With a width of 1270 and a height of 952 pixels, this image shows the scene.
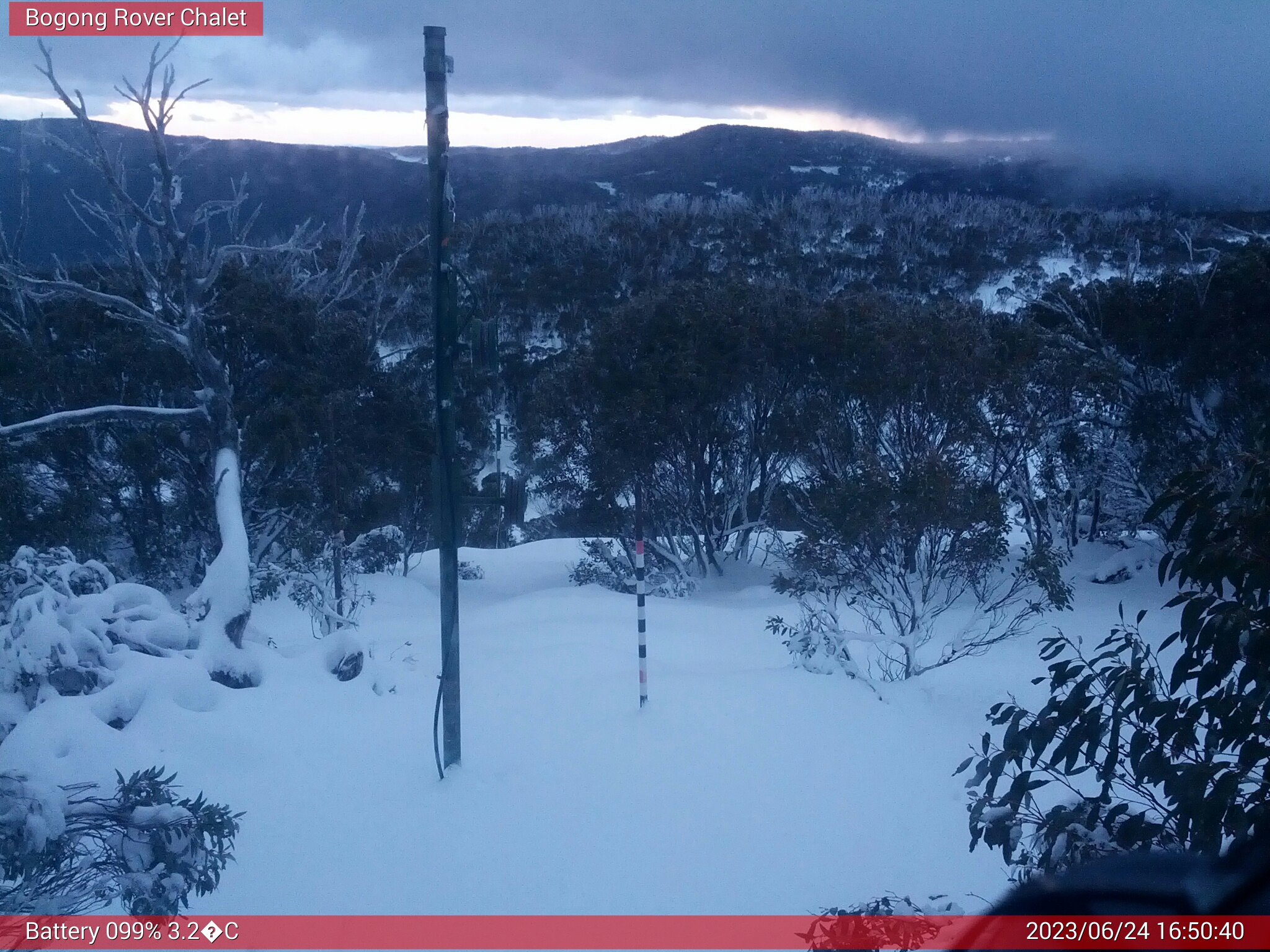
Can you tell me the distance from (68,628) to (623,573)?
11541mm

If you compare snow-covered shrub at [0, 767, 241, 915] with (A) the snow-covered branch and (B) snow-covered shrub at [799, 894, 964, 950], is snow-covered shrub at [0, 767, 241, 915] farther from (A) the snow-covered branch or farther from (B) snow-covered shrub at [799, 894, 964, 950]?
(A) the snow-covered branch

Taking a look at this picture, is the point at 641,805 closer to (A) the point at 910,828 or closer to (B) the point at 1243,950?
(A) the point at 910,828

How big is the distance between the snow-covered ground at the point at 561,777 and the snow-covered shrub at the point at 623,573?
22.2 ft

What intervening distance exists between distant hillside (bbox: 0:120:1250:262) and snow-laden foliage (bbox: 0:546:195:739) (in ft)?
31.0

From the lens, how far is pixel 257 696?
6.15 metres

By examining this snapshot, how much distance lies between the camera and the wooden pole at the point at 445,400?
5.75 metres

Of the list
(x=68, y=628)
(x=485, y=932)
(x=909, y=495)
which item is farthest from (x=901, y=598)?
(x=68, y=628)

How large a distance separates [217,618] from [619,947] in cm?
389

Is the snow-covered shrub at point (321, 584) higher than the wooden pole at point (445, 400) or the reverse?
the reverse

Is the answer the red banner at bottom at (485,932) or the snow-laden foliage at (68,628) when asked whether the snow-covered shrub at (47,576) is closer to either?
the snow-laden foliage at (68,628)

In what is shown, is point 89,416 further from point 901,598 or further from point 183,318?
point 901,598

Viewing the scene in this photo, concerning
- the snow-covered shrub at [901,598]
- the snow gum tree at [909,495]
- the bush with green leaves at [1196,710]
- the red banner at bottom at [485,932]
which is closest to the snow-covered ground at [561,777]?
the red banner at bottom at [485,932]

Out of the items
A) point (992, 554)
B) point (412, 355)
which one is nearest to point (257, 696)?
point (992, 554)

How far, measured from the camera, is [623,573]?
1642 cm
